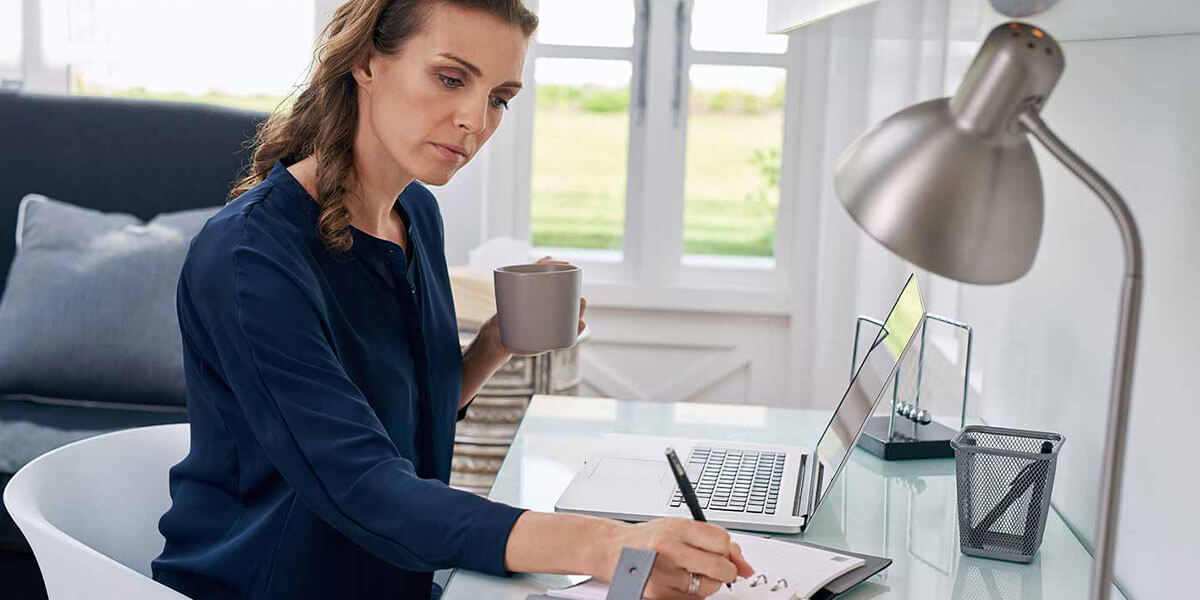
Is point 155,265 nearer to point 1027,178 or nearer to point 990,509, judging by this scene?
point 990,509

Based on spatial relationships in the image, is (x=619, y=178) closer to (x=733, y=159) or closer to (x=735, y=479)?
(x=733, y=159)

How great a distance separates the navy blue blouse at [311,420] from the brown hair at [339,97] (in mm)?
29

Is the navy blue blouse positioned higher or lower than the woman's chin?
lower

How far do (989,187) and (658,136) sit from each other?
3.00m

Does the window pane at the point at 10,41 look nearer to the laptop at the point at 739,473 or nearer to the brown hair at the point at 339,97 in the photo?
the brown hair at the point at 339,97

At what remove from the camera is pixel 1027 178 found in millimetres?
700

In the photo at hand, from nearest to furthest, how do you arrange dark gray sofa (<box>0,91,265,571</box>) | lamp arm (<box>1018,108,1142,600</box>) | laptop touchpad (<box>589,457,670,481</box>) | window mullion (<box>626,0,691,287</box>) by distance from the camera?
lamp arm (<box>1018,108,1142,600</box>) < laptop touchpad (<box>589,457,670,481</box>) < dark gray sofa (<box>0,91,265,571</box>) < window mullion (<box>626,0,691,287</box>)

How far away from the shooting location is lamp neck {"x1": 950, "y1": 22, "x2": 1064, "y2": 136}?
66 cm

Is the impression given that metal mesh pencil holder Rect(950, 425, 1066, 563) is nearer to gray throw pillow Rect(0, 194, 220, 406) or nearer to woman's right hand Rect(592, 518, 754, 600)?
woman's right hand Rect(592, 518, 754, 600)

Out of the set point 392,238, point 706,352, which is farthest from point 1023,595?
point 706,352

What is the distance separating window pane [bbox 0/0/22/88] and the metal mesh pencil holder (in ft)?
10.9

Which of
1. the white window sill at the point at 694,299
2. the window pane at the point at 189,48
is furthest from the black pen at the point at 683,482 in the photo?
the window pane at the point at 189,48

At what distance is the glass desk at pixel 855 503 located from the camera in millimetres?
1172

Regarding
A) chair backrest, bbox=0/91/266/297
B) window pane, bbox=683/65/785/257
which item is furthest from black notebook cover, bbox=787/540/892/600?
window pane, bbox=683/65/785/257
